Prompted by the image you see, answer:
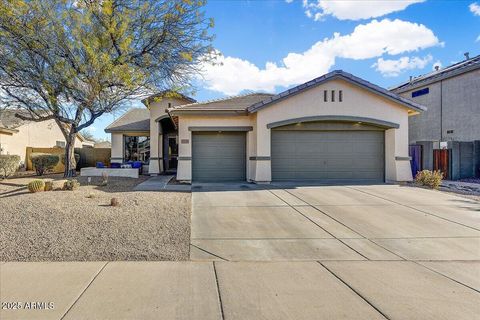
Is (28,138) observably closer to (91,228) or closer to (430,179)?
(91,228)

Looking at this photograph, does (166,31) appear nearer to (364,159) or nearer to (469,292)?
(364,159)

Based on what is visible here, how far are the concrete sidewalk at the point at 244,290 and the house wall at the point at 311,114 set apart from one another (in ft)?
28.3

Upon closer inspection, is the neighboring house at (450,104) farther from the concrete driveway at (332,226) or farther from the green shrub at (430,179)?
the concrete driveway at (332,226)

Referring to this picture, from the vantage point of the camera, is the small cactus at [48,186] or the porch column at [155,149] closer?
the small cactus at [48,186]

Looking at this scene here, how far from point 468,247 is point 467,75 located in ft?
56.3

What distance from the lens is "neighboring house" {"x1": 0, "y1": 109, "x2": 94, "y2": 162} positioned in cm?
2314

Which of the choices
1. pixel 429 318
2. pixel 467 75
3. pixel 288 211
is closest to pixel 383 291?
pixel 429 318

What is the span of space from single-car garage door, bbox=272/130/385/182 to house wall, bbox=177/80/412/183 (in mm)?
634

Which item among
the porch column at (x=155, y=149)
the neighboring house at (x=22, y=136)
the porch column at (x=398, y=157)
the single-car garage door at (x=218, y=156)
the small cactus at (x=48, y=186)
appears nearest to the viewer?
the small cactus at (x=48, y=186)

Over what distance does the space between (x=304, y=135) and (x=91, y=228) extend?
1024cm

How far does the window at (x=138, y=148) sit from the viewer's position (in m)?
21.7

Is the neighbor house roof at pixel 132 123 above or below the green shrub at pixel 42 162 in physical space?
above

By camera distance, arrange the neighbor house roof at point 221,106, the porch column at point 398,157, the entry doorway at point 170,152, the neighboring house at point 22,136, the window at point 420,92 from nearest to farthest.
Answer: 1. the neighbor house roof at point 221,106
2. the porch column at point 398,157
3. the entry doorway at point 170,152
4. the window at point 420,92
5. the neighboring house at point 22,136

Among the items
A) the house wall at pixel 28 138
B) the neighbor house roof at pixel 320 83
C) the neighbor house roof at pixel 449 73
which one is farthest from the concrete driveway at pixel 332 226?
the house wall at pixel 28 138
